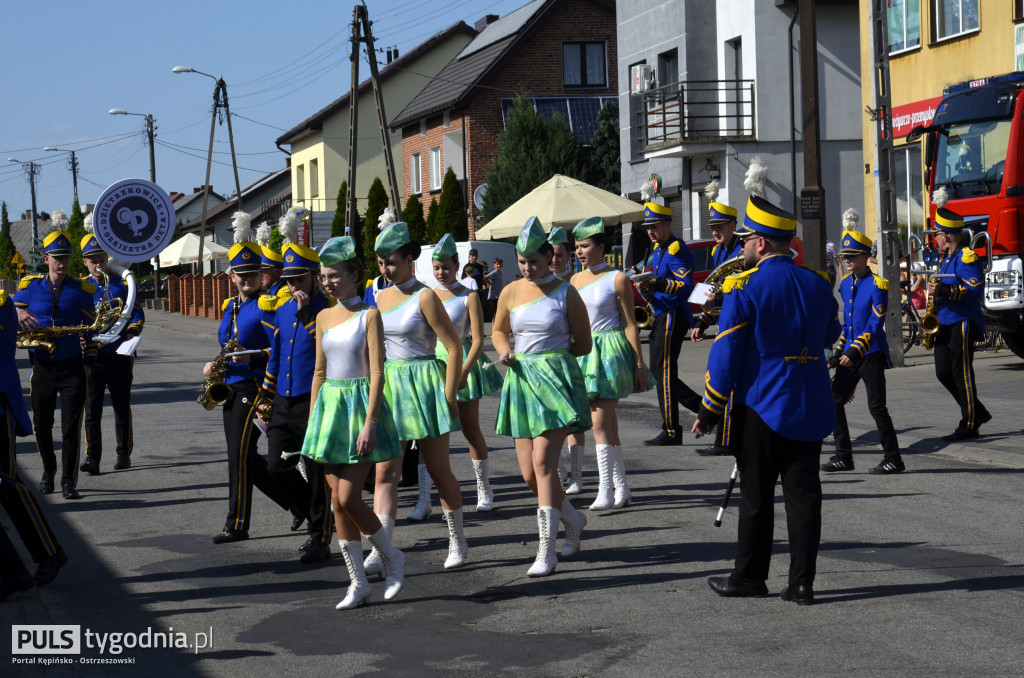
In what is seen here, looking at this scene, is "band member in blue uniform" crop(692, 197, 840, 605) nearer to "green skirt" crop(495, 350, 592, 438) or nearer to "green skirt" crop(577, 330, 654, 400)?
"green skirt" crop(495, 350, 592, 438)

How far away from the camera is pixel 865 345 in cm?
1011

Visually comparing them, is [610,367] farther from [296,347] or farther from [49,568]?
[49,568]

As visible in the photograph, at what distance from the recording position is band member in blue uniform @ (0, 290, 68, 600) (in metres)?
6.88

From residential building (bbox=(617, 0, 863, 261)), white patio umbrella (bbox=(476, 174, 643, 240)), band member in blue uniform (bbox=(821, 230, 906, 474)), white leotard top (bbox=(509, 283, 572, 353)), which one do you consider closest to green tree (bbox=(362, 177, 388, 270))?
residential building (bbox=(617, 0, 863, 261))

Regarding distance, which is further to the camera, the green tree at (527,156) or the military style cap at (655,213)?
the green tree at (527,156)

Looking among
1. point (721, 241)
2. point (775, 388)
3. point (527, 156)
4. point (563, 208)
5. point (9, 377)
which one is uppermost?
point (527, 156)

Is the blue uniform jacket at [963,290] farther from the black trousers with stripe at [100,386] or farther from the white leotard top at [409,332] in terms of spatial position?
the black trousers with stripe at [100,386]

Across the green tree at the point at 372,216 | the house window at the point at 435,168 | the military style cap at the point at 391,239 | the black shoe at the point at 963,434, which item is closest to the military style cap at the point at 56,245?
the military style cap at the point at 391,239

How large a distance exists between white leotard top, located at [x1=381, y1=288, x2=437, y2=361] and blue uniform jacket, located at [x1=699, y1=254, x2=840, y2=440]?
177 centimetres

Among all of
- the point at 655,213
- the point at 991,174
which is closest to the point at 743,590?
the point at 655,213

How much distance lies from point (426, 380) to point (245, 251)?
6.12ft

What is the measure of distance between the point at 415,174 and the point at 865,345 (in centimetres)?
4197

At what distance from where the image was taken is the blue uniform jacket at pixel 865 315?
10016 mm

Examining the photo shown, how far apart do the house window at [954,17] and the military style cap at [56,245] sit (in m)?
18.4
